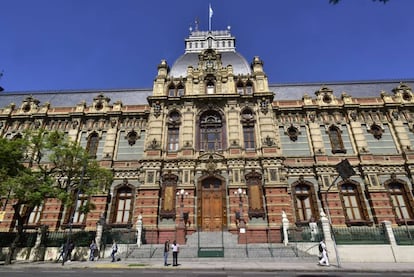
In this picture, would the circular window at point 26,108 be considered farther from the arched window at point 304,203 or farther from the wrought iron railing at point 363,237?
the wrought iron railing at point 363,237

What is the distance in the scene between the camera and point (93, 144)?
27.2m

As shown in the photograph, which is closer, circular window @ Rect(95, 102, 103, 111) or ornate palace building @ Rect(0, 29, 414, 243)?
ornate palace building @ Rect(0, 29, 414, 243)

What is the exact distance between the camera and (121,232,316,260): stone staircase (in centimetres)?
1734

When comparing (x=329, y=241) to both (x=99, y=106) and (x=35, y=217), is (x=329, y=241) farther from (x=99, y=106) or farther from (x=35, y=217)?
(x=99, y=106)

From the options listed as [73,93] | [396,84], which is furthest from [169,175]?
[396,84]

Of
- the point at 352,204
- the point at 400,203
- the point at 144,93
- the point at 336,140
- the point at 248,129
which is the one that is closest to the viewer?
the point at 400,203

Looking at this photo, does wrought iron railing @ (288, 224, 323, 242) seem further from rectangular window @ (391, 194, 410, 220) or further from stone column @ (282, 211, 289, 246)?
rectangular window @ (391, 194, 410, 220)

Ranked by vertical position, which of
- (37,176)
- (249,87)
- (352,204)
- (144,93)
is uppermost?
(144,93)

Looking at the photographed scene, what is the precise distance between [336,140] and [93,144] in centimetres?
2678

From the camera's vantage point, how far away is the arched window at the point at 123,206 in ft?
76.3

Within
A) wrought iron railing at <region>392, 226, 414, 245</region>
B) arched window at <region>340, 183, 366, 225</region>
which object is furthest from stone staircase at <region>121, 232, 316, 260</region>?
arched window at <region>340, 183, 366, 225</region>

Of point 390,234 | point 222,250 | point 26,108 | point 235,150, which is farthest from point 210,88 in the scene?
point 26,108

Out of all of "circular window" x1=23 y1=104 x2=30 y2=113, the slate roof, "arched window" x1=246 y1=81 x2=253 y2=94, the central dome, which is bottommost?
"circular window" x1=23 y1=104 x2=30 y2=113

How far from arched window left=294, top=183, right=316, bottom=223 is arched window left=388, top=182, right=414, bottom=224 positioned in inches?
294
